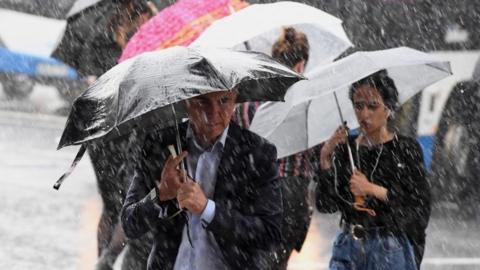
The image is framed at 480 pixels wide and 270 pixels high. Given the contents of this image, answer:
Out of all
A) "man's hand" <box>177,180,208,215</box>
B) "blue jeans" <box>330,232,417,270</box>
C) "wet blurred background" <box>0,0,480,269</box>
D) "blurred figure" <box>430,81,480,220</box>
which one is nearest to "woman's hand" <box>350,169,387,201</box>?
"blue jeans" <box>330,232,417,270</box>

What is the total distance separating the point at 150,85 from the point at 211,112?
0.31 meters

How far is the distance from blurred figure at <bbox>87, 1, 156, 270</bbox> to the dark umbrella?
2683 mm

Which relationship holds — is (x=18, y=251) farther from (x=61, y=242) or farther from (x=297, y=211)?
(x=297, y=211)

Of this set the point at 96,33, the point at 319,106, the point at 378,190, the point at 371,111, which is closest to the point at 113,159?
the point at 96,33

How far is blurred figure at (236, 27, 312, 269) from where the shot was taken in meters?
6.43

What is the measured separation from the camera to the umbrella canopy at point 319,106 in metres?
5.58

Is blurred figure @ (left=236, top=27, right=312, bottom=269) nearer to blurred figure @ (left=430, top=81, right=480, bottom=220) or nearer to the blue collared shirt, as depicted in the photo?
the blue collared shirt

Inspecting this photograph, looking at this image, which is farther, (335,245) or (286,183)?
(286,183)

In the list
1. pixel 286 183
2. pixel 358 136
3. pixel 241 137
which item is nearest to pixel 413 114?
pixel 286 183

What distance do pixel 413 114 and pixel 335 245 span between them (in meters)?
8.01

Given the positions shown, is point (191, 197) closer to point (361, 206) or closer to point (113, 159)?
point (361, 206)

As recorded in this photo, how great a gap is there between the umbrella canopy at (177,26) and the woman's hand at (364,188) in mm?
1591

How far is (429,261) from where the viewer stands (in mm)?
9812

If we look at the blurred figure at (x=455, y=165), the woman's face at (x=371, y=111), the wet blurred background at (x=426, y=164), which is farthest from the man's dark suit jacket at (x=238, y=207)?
→ the blurred figure at (x=455, y=165)
